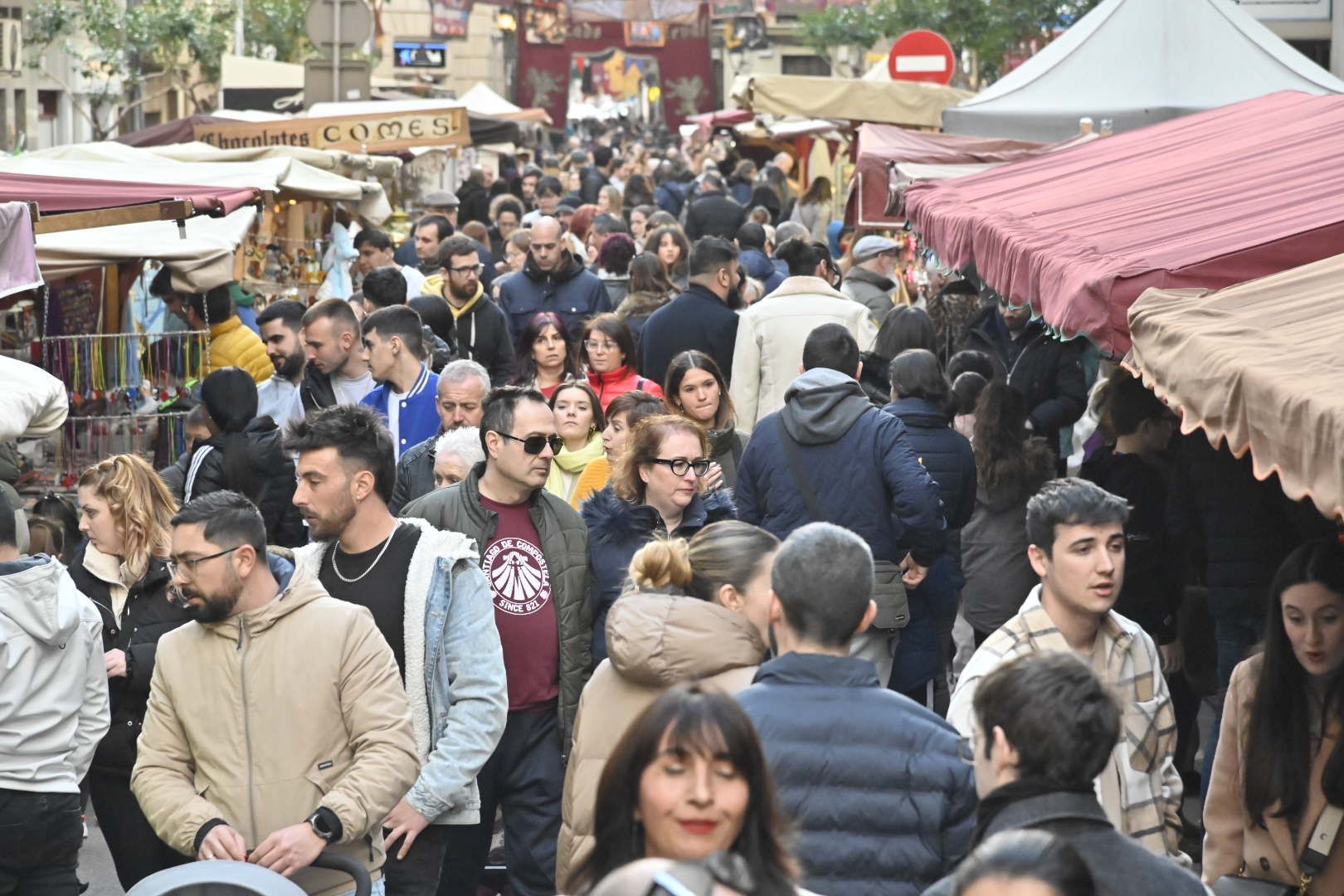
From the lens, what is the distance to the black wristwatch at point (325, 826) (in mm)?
4500

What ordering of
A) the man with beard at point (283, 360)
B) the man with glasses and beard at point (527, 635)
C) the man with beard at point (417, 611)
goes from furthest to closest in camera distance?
the man with beard at point (283, 360) → the man with glasses and beard at point (527, 635) → the man with beard at point (417, 611)

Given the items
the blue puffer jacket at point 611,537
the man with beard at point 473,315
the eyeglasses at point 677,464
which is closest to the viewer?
the blue puffer jacket at point 611,537

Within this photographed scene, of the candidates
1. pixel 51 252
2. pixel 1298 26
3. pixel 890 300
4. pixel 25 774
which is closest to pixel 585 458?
pixel 25 774

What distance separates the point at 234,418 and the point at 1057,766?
5.35m

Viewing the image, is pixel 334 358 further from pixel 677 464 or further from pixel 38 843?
pixel 38 843

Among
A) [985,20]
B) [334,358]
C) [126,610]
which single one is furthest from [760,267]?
[985,20]

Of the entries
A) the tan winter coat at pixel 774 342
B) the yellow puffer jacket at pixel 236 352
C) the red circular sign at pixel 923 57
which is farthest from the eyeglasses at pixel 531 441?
the red circular sign at pixel 923 57

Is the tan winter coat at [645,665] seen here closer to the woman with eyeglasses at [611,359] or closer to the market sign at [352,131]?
the woman with eyeglasses at [611,359]

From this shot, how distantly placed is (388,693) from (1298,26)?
2197 cm

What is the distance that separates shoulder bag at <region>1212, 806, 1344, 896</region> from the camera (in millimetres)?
4457

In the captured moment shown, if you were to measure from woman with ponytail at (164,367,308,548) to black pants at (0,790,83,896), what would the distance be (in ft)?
8.34

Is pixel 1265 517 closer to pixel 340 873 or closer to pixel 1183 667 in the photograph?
pixel 1183 667

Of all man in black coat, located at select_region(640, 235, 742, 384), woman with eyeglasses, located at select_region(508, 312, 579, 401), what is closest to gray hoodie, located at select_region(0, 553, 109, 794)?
woman with eyeglasses, located at select_region(508, 312, 579, 401)

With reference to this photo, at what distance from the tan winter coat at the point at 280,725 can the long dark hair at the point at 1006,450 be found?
13.5 feet
